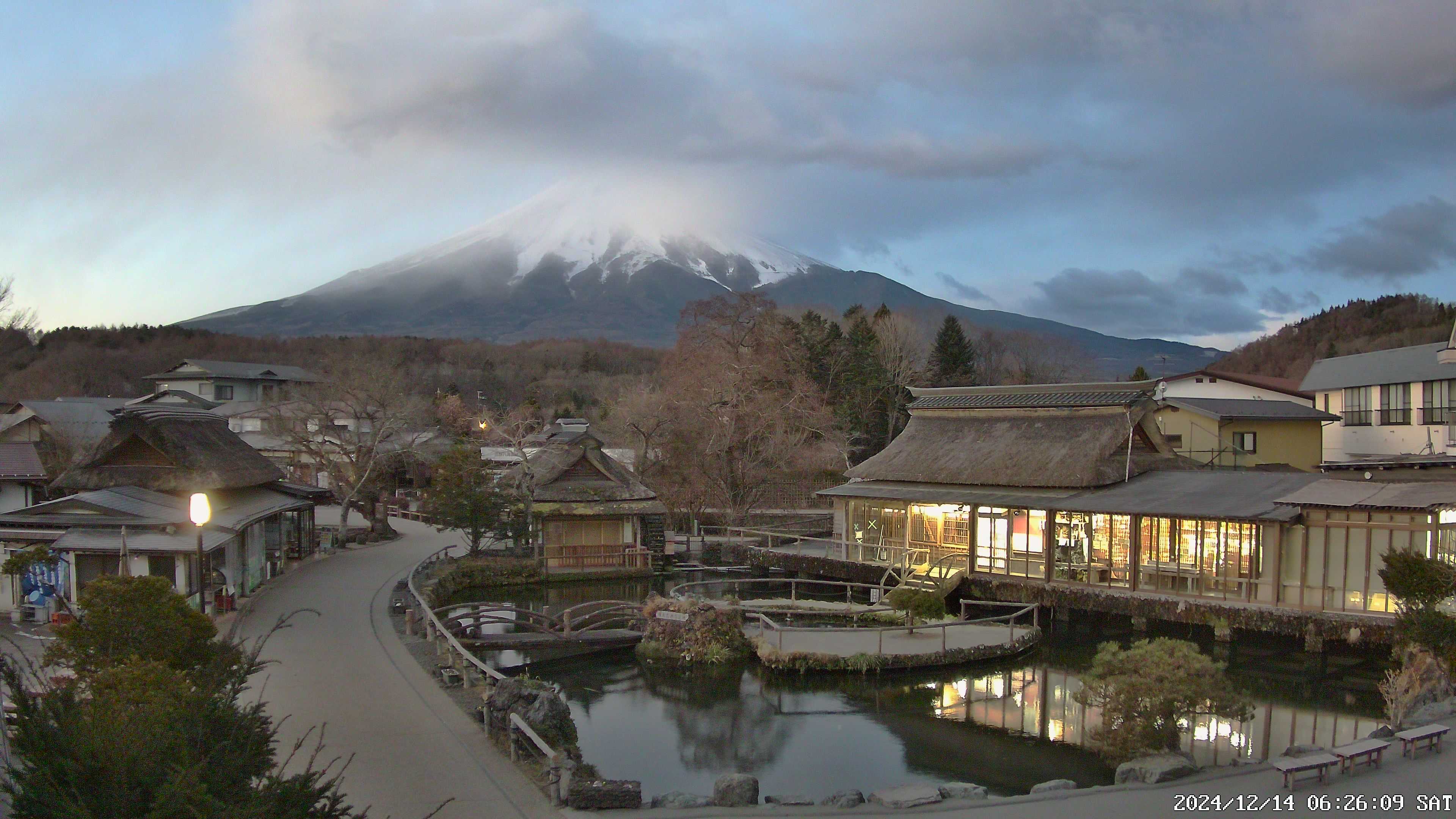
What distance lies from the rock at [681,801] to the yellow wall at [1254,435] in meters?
→ 26.5

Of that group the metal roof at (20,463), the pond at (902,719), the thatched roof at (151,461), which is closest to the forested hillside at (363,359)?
the metal roof at (20,463)

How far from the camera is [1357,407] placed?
129ft

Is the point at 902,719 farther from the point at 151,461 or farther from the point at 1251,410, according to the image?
the point at 1251,410

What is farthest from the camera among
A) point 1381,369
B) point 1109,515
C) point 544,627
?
point 1381,369

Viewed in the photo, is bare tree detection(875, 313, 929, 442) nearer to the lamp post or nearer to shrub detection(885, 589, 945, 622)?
shrub detection(885, 589, 945, 622)

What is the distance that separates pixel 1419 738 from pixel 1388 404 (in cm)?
3353

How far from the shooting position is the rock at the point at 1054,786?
10.0m

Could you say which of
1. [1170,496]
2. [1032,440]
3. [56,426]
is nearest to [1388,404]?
[1032,440]

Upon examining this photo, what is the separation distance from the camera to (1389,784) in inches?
359

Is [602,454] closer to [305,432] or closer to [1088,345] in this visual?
[305,432]

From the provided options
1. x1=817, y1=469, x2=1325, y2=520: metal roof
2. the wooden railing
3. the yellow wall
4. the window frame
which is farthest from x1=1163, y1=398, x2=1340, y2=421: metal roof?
the wooden railing

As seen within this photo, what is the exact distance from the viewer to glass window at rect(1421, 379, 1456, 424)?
34.4m

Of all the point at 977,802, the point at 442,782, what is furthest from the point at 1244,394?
the point at 442,782

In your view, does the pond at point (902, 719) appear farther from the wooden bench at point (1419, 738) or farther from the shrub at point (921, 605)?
the shrub at point (921, 605)
